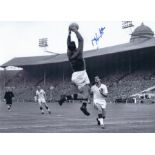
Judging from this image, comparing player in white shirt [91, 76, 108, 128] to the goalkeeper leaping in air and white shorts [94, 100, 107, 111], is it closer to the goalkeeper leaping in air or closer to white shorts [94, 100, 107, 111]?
white shorts [94, 100, 107, 111]

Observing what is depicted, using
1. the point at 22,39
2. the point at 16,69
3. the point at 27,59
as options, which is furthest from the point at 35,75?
the point at 22,39

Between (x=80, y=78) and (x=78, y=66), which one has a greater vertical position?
(x=78, y=66)

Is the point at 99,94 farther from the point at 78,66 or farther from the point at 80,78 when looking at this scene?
the point at 78,66

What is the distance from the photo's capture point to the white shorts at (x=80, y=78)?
967cm

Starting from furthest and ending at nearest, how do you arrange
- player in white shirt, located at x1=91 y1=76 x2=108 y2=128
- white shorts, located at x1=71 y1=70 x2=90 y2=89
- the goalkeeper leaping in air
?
1. player in white shirt, located at x1=91 y1=76 x2=108 y2=128
2. white shorts, located at x1=71 y1=70 x2=90 y2=89
3. the goalkeeper leaping in air

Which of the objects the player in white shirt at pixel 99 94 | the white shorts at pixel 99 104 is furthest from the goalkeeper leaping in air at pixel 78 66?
the white shorts at pixel 99 104

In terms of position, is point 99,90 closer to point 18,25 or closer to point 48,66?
point 18,25

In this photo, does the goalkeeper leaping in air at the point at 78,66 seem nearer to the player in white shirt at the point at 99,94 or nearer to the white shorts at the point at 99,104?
the player in white shirt at the point at 99,94

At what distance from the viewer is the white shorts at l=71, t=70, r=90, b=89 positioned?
31.7 ft

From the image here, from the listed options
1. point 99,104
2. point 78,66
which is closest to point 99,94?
point 99,104

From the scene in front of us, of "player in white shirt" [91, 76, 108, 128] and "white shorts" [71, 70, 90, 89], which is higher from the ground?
"white shorts" [71, 70, 90, 89]

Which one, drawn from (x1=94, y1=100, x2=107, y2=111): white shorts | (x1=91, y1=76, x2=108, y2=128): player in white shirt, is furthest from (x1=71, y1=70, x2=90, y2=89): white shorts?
(x1=94, y1=100, x2=107, y2=111): white shorts

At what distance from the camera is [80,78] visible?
9734 millimetres

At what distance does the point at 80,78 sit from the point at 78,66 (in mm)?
289
